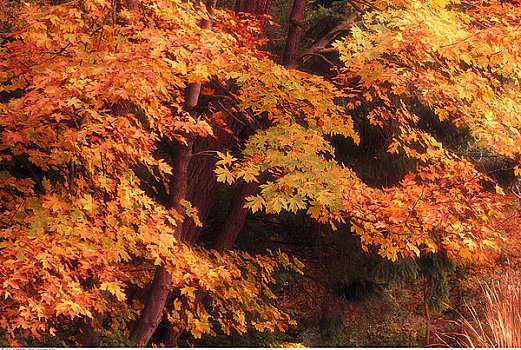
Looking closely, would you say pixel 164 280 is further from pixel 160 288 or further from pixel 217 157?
pixel 217 157

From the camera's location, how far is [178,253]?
5363 mm

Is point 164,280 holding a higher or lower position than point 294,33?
lower

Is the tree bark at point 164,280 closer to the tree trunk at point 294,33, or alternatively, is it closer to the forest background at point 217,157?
the forest background at point 217,157

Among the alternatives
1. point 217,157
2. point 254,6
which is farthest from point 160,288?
point 254,6

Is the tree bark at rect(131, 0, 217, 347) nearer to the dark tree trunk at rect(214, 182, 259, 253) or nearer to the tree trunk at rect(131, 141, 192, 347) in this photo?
the tree trunk at rect(131, 141, 192, 347)

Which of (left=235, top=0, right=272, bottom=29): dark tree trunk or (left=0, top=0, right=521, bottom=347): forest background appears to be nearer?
(left=0, top=0, right=521, bottom=347): forest background

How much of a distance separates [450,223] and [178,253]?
281 cm

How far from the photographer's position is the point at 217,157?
624cm

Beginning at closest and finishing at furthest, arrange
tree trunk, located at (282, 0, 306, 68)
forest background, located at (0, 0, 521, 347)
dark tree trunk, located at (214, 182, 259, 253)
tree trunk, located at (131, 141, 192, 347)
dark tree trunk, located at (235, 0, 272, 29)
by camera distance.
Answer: forest background, located at (0, 0, 521, 347), tree trunk, located at (131, 141, 192, 347), dark tree trunk, located at (235, 0, 272, 29), dark tree trunk, located at (214, 182, 259, 253), tree trunk, located at (282, 0, 306, 68)

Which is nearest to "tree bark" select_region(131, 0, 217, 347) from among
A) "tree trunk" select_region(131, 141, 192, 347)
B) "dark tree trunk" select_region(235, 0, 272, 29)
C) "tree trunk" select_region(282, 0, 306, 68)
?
"tree trunk" select_region(131, 141, 192, 347)

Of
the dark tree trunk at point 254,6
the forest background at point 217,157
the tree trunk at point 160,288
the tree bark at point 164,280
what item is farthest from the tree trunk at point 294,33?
the tree trunk at point 160,288

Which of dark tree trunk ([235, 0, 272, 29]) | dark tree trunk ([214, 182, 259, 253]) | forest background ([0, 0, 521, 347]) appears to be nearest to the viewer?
forest background ([0, 0, 521, 347])

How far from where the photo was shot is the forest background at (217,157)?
4.16 meters

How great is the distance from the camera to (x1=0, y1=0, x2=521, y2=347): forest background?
4.16 metres
